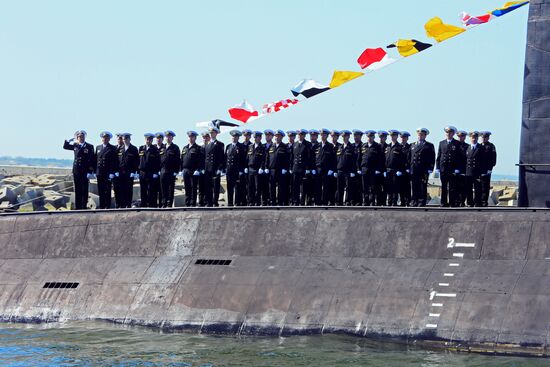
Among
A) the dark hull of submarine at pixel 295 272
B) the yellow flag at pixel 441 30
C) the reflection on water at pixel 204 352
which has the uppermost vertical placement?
the yellow flag at pixel 441 30

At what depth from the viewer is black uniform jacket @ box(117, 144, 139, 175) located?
2359 centimetres

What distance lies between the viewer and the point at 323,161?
2217 cm

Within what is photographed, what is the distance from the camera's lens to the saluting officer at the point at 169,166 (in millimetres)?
23375

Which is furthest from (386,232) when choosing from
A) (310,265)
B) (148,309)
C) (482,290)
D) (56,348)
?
(56,348)

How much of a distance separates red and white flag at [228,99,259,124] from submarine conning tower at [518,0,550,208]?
6.71 meters

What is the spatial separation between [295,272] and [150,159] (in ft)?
18.9

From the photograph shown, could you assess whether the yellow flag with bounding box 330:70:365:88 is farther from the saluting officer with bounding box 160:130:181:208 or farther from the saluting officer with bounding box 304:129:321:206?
the saluting officer with bounding box 160:130:181:208

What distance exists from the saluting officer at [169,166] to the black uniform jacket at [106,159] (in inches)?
41.1

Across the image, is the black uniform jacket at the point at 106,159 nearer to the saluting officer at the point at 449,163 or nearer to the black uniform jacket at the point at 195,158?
the black uniform jacket at the point at 195,158

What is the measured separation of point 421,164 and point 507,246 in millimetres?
3845

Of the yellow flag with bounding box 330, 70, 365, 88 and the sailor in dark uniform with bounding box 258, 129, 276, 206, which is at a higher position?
the yellow flag with bounding box 330, 70, 365, 88

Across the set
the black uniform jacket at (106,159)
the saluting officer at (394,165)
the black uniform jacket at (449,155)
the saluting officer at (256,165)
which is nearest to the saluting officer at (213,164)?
the saluting officer at (256,165)

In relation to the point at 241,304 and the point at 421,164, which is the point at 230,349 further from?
the point at 421,164

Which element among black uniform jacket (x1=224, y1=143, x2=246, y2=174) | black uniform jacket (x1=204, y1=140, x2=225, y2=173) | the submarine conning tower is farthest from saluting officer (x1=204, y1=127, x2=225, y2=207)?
the submarine conning tower
